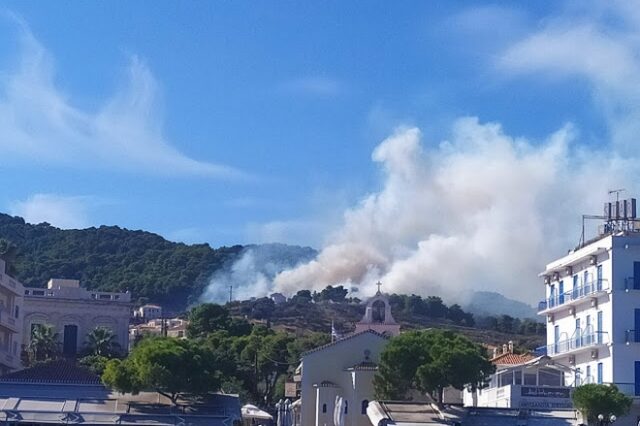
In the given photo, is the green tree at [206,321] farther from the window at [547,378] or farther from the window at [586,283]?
the window at [547,378]

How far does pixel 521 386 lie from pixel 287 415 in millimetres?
16501

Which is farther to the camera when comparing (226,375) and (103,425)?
(226,375)

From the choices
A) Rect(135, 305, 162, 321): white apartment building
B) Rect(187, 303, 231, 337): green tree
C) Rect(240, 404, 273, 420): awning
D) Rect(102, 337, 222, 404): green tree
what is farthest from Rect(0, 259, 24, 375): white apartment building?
Rect(135, 305, 162, 321): white apartment building

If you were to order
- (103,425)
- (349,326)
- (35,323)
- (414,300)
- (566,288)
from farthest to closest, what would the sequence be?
(414,300) → (349,326) → (35,323) → (566,288) → (103,425)

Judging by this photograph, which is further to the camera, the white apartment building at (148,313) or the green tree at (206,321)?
the white apartment building at (148,313)

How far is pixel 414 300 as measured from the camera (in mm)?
191000

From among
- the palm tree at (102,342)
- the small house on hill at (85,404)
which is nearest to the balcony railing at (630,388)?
the small house on hill at (85,404)

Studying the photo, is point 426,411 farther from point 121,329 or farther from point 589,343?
point 121,329

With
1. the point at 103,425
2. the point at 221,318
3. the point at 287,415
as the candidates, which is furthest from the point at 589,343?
the point at 221,318

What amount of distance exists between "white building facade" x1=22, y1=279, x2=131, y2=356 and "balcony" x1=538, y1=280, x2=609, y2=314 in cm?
5172

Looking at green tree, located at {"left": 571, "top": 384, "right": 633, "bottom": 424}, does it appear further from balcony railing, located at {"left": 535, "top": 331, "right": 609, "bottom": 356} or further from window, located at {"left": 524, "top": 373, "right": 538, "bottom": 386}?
window, located at {"left": 524, "top": 373, "right": 538, "bottom": 386}

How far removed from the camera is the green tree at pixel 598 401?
57.3 meters

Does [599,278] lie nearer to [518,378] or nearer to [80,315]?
[518,378]

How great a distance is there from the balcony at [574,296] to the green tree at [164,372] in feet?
70.9
